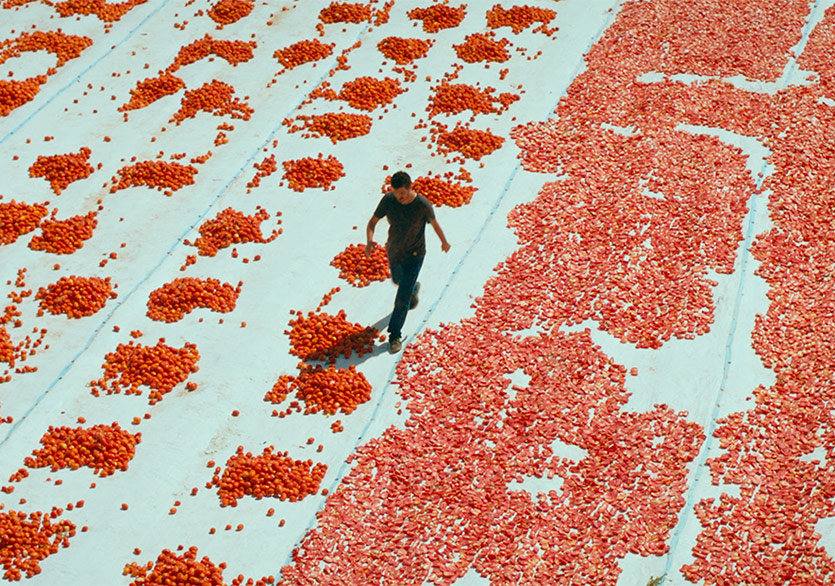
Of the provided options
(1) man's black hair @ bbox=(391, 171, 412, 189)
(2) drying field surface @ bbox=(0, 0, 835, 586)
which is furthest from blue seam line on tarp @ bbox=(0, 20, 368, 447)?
(1) man's black hair @ bbox=(391, 171, 412, 189)

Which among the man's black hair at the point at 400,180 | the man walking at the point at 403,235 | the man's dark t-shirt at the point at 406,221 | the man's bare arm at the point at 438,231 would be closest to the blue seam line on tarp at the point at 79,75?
the man walking at the point at 403,235

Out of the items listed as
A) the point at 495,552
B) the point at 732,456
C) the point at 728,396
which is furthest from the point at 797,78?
the point at 495,552

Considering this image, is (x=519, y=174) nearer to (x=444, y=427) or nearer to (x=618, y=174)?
(x=618, y=174)

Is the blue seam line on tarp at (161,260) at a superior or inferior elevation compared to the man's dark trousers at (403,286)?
inferior

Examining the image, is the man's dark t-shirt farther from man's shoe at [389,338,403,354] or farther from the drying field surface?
the drying field surface

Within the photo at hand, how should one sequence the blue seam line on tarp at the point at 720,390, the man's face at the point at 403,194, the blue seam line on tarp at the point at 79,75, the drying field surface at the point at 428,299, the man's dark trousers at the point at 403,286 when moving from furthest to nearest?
the blue seam line on tarp at the point at 79,75 → the man's dark trousers at the point at 403,286 → the man's face at the point at 403,194 → the drying field surface at the point at 428,299 → the blue seam line on tarp at the point at 720,390

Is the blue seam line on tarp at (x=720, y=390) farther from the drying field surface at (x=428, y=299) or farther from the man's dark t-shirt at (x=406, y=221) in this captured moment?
the man's dark t-shirt at (x=406, y=221)
